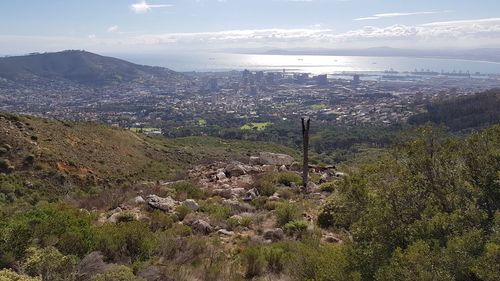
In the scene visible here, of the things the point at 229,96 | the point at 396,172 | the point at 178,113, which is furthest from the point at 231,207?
the point at 229,96

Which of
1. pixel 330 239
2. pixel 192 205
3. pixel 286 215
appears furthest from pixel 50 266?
pixel 192 205

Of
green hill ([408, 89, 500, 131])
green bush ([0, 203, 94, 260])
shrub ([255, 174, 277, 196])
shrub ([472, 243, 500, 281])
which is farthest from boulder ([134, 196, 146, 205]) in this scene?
green hill ([408, 89, 500, 131])

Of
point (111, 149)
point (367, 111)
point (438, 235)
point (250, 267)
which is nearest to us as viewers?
point (438, 235)

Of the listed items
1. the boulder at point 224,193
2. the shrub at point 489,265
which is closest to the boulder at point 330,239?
the shrub at point 489,265

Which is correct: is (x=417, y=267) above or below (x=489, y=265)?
below

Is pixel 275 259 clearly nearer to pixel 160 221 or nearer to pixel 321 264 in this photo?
pixel 321 264

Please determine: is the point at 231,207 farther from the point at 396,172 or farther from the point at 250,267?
the point at 396,172

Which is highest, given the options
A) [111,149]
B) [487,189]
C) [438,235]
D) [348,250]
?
[487,189]
